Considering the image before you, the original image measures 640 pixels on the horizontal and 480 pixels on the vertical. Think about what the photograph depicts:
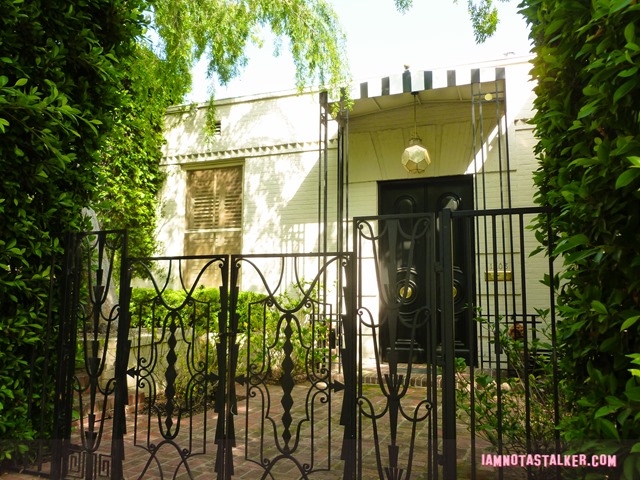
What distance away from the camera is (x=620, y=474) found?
178 centimetres

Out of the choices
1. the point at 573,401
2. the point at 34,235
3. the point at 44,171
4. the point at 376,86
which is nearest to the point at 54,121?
the point at 44,171

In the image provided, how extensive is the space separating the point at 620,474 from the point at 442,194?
5938 mm

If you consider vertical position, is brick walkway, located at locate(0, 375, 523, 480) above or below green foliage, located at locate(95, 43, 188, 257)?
A: below

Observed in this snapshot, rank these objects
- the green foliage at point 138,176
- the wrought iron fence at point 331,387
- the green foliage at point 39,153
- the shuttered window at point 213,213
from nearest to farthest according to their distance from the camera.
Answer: the wrought iron fence at point 331,387 → the green foliage at point 39,153 → the green foliage at point 138,176 → the shuttered window at point 213,213

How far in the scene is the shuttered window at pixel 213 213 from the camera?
8.91 meters

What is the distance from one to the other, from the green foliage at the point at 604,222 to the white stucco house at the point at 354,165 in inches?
145

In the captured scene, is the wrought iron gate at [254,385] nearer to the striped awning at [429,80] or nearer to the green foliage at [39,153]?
the green foliage at [39,153]

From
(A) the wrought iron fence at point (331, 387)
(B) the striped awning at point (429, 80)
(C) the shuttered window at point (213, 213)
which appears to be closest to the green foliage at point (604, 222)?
(A) the wrought iron fence at point (331, 387)

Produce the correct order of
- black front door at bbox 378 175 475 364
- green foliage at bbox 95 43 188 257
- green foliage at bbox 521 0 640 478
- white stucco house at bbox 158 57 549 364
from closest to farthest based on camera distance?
green foliage at bbox 521 0 640 478 → white stucco house at bbox 158 57 549 364 → black front door at bbox 378 175 475 364 → green foliage at bbox 95 43 188 257

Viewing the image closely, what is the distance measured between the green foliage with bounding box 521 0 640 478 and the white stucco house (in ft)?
12.1

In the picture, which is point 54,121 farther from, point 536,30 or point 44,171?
point 536,30

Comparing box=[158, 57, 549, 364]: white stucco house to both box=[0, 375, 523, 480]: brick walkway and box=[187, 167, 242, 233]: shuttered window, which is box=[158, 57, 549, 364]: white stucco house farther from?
box=[0, 375, 523, 480]: brick walkway

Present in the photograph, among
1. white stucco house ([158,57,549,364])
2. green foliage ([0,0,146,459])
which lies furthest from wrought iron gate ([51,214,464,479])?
white stucco house ([158,57,549,364])

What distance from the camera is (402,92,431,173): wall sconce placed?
6.66m
